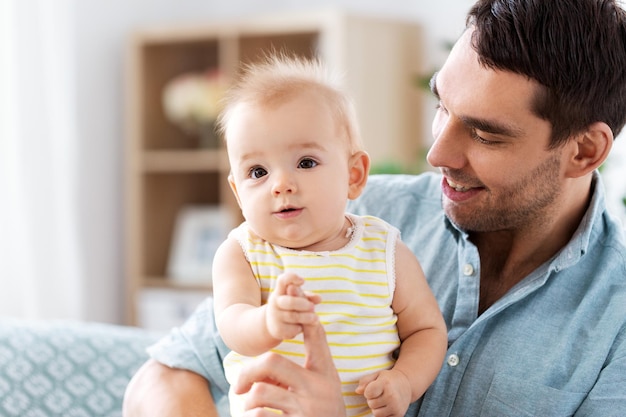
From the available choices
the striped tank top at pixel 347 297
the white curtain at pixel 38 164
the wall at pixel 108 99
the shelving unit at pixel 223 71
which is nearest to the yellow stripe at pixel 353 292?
the striped tank top at pixel 347 297

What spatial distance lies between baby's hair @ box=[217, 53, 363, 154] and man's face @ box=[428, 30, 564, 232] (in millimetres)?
282

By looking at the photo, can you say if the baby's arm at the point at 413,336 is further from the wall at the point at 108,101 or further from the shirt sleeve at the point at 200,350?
the wall at the point at 108,101

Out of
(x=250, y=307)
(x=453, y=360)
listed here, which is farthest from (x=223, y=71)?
(x=250, y=307)

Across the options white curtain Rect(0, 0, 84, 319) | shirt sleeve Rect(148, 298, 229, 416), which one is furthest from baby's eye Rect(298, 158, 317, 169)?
white curtain Rect(0, 0, 84, 319)

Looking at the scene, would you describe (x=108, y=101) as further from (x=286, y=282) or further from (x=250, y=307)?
(x=286, y=282)

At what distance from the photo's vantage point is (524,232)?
1649 millimetres

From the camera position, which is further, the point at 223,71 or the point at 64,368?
the point at 223,71

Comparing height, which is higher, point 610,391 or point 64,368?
point 610,391

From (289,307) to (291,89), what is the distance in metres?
0.33

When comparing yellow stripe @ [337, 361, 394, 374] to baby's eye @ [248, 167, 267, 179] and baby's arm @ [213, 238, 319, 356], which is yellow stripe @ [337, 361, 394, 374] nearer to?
baby's arm @ [213, 238, 319, 356]

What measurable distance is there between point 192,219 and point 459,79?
9.55 ft

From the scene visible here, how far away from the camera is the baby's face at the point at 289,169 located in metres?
1.23

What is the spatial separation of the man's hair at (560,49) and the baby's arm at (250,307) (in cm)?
56

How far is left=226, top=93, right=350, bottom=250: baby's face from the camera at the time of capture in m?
1.23
